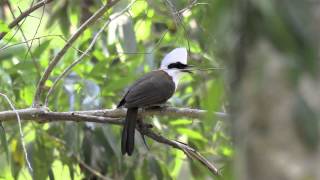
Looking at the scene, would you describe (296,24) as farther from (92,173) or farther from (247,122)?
(92,173)

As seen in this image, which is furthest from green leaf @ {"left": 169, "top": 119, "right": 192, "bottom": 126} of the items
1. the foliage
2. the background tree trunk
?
the background tree trunk

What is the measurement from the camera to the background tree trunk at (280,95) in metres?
0.86

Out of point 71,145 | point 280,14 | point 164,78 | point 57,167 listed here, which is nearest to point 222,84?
point 280,14

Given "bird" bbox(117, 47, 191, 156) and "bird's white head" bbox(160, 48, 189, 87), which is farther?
"bird's white head" bbox(160, 48, 189, 87)

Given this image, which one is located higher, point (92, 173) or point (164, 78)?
point (164, 78)

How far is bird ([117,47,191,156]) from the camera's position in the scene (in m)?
3.51

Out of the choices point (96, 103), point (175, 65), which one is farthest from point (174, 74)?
point (96, 103)

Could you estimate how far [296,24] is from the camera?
901 millimetres

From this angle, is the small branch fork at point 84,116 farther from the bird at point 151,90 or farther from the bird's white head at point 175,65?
the bird's white head at point 175,65

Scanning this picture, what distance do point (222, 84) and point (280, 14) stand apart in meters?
0.28

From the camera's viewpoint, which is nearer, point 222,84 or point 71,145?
point 222,84

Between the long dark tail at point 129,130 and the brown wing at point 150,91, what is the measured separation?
0.20 ft

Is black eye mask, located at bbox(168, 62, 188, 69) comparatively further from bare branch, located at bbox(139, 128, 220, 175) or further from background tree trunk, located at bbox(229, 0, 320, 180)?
background tree trunk, located at bbox(229, 0, 320, 180)

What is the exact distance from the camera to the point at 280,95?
88 centimetres
